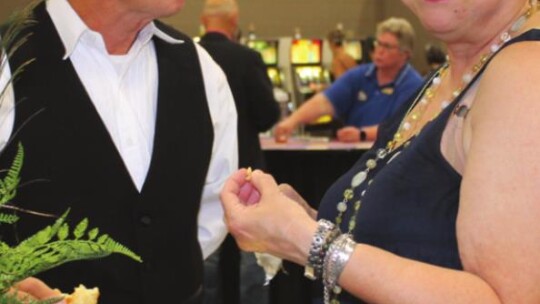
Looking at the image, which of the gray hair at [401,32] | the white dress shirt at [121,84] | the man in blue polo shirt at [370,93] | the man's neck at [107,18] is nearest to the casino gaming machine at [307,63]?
the gray hair at [401,32]

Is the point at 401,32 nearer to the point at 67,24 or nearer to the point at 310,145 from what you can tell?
the point at 310,145

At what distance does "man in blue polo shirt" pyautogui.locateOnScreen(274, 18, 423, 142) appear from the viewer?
5156 millimetres

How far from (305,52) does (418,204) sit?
332 inches

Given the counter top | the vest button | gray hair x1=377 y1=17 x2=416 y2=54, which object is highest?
the vest button

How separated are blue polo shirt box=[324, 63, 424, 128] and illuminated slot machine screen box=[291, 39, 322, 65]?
4219 mm

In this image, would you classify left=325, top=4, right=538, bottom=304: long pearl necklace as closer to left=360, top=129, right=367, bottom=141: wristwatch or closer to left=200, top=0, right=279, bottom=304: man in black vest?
left=200, top=0, right=279, bottom=304: man in black vest

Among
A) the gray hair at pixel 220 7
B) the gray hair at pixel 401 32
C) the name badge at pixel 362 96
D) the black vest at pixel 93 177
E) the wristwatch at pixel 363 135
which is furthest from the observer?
the gray hair at pixel 401 32

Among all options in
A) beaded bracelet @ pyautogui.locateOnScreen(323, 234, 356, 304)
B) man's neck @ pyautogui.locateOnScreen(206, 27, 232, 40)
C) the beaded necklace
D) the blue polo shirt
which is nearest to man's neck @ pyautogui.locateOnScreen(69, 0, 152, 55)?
the beaded necklace

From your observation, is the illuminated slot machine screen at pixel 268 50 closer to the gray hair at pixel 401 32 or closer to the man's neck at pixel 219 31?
the gray hair at pixel 401 32

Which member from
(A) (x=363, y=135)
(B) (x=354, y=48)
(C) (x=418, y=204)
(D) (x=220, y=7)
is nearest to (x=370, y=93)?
(A) (x=363, y=135)

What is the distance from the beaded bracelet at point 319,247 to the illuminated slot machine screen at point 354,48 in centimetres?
856

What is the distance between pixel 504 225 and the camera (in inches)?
41.8

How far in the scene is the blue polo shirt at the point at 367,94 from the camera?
5148 millimetres

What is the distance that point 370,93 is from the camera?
5.23 m
